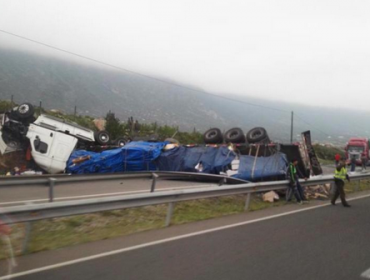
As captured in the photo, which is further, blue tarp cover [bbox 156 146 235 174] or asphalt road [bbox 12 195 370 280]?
blue tarp cover [bbox 156 146 235 174]

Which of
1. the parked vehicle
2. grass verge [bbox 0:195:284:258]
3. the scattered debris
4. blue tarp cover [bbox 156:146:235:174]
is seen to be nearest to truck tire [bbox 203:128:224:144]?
blue tarp cover [bbox 156:146:235:174]

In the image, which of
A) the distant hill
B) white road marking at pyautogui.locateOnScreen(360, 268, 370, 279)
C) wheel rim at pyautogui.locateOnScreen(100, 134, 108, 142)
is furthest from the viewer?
the distant hill

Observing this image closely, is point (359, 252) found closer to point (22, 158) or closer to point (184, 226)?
point (184, 226)

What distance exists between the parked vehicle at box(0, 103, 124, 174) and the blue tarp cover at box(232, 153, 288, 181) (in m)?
8.92

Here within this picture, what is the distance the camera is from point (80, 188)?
14234 mm

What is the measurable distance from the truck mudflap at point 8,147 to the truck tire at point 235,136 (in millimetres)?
10883

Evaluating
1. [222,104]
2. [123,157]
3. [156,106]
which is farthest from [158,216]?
[222,104]

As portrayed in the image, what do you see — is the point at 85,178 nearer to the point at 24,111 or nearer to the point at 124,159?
the point at 124,159

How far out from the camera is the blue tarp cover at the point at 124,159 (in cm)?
2067

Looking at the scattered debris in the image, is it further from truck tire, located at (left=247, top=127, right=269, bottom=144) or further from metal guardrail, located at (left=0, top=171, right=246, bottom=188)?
truck tire, located at (left=247, top=127, right=269, bottom=144)

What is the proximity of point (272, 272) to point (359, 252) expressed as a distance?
2197 millimetres

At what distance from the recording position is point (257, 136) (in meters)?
21.5

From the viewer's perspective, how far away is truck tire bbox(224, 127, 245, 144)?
21.1 meters

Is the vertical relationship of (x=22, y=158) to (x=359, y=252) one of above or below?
below
